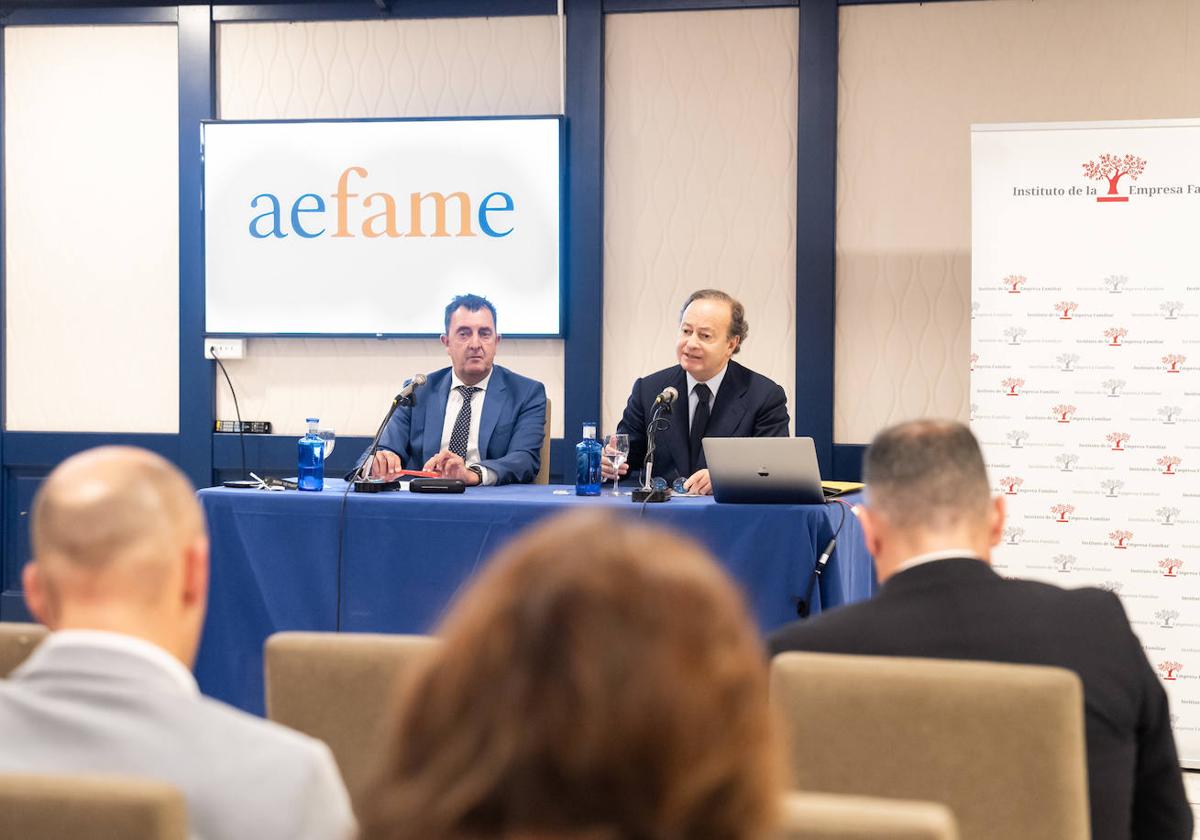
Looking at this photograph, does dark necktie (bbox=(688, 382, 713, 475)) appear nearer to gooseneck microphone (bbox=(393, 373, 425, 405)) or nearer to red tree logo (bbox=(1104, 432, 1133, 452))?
gooseneck microphone (bbox=(393, 373, 425, 405))

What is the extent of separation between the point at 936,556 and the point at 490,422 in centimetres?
278

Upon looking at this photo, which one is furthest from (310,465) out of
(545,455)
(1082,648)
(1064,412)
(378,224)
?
(1082,648)

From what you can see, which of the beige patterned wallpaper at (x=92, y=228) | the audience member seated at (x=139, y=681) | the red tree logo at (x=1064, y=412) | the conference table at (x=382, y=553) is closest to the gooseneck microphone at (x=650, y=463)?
the conference table at (x=382, y=553)

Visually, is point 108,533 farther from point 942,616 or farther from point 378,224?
point 378,224

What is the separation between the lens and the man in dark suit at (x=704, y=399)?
434 cm

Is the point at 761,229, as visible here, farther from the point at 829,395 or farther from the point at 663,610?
the point at 663,610

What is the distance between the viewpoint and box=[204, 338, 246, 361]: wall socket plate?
560 cm

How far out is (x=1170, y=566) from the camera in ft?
14.1

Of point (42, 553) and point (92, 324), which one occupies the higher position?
point (92, 324)

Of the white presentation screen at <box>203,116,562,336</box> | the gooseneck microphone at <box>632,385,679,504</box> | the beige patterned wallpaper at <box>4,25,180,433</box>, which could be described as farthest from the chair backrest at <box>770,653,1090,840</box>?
the beige patterned wallpaper at <box>4,25,180,433</box>

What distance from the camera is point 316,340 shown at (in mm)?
5617

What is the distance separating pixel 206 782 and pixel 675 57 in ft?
15.4

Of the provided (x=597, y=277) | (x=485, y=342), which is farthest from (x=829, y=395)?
(x=485, y=342)

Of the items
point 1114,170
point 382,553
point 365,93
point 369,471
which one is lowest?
point 382,553
